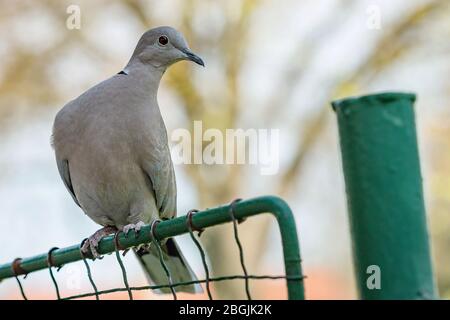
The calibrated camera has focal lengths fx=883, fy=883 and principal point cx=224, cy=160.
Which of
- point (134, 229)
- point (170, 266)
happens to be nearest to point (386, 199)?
point (134, 229)

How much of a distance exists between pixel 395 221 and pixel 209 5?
987 centimetres

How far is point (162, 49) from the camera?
401 cm

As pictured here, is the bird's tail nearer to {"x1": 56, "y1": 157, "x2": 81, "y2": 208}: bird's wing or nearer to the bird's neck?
{"x1": 56, "y1": 157, "x2": 81, "y2": 208}: bird's wing

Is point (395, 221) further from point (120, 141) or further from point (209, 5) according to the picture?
point (209, 5)

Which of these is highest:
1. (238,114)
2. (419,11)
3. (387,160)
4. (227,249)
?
(419,11)

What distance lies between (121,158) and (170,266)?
0.48 metres

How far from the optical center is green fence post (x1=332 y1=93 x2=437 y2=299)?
1671mm

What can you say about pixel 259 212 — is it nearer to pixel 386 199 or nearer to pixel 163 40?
pixel 386 199

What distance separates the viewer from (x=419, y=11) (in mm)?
11164
